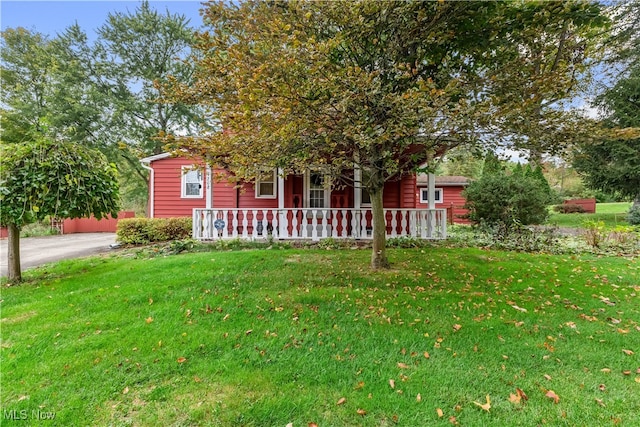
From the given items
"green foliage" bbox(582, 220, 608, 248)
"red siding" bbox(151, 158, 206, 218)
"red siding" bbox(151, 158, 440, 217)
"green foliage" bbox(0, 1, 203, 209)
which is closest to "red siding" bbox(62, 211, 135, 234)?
"green foliage" bbox(0, 1, 203, 209)

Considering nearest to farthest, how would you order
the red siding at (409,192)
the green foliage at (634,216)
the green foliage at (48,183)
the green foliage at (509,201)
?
the green foliage at (48,183), the green foliage at (509,201), the red siding at (409,192), the green foliage at (634,216)

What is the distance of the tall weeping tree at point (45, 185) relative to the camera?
479cm

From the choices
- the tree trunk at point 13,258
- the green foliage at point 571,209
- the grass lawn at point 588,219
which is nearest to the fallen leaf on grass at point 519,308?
the tree trunk at point 13,258

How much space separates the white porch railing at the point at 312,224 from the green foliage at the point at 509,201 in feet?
10.9

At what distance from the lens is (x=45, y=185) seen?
4.89 meters

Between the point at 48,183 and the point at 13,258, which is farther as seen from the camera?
the point at 13,258

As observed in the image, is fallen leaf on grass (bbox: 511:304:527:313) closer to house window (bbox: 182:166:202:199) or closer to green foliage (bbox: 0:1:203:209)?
house window (bbox: 182:166:202:199)

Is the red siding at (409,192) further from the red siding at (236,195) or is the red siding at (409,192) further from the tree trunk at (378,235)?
the tree trunk at (378,235)

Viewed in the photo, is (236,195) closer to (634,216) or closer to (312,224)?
(312,224)

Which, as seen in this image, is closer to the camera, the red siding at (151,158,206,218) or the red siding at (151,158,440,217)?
the red siding at (151,158,440,217)

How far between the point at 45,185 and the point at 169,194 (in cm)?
724

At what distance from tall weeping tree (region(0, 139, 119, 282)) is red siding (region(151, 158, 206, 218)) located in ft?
21.1

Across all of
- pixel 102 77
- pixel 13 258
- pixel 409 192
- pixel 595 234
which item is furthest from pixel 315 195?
pixel 102 77

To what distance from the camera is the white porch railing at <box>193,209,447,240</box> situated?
346 inches
